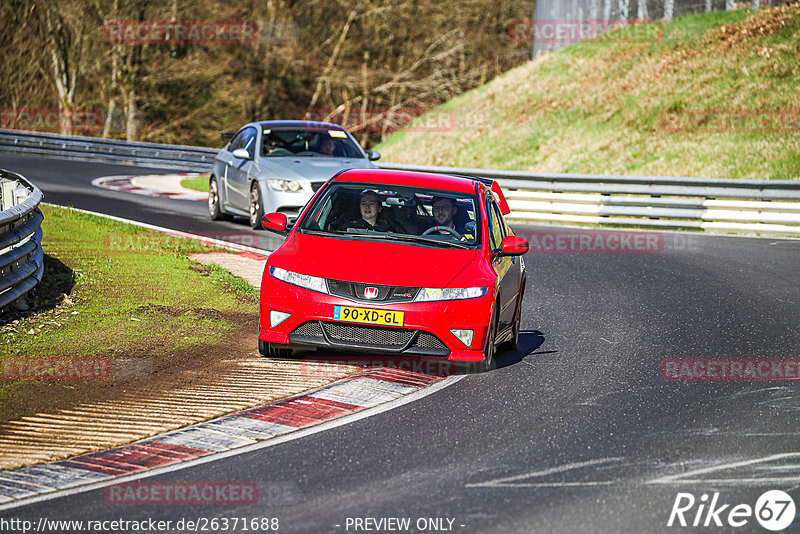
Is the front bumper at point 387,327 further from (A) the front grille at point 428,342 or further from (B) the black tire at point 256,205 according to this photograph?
(B) the black tire at point 256,205

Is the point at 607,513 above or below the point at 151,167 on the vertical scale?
above

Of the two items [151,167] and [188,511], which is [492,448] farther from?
[151,167]

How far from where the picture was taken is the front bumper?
8.14m

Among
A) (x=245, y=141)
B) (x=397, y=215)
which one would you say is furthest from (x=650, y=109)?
(x=397, y=215)

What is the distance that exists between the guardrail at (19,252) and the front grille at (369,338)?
9.13 ft

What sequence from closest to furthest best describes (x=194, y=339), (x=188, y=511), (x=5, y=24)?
(x=188, y=511), (x=194, y=339), (x=5, y=24)

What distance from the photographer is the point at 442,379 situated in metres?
8.47

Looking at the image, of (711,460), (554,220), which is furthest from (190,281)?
(554,220)

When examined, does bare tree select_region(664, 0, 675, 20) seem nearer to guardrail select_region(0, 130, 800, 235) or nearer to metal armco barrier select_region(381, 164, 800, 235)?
metal armco barrier select_region(381, 164, 800, 235)

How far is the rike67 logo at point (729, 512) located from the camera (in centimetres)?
536

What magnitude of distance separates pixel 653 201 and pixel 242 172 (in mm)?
8892

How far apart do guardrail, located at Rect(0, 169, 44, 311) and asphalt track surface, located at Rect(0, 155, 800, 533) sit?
13.0 ft

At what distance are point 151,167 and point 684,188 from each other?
1759cm

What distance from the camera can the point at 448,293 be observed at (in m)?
8.28
